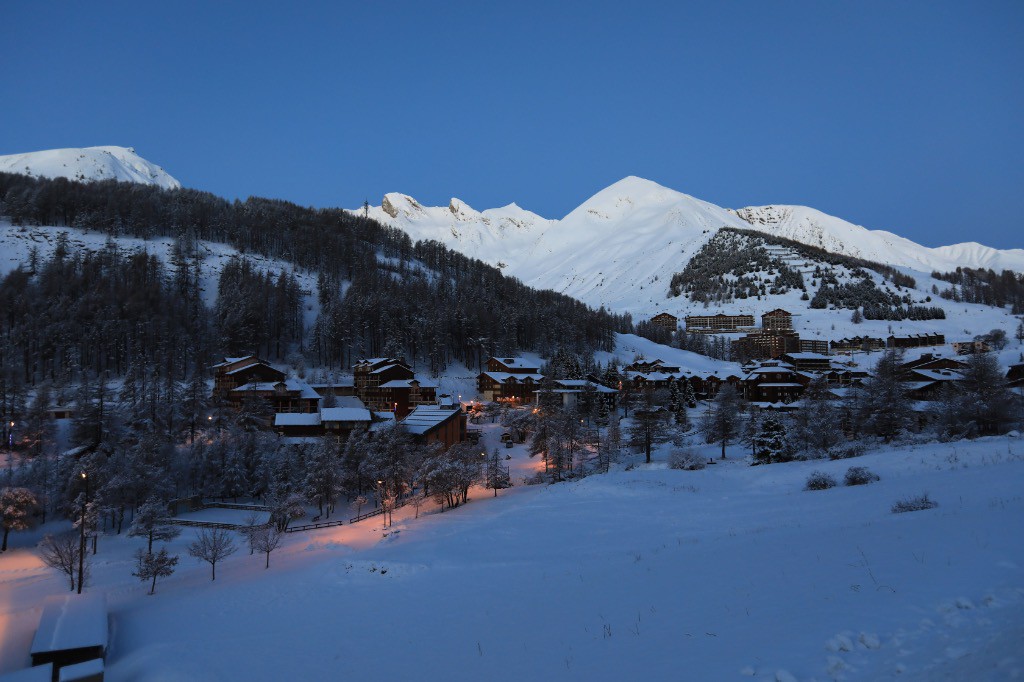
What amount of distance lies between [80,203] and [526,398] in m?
128

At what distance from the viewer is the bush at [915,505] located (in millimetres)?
19000

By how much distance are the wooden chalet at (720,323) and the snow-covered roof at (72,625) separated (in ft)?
581

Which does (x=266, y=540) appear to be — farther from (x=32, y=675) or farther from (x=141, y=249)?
(x=141, y=249)

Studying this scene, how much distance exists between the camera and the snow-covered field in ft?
32.0

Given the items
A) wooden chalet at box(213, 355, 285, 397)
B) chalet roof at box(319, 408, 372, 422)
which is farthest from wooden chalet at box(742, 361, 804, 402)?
wooden chalet at box(213, 355, 285, 397)

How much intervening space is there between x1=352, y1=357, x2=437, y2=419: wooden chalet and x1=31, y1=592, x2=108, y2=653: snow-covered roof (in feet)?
178

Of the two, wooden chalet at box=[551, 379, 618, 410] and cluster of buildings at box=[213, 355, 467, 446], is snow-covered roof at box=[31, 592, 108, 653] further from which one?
wooden chalet at box=[551, 379, 618, 410]

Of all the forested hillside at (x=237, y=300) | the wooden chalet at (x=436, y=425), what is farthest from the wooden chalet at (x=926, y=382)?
the forested hillside at (x=237, y=300)

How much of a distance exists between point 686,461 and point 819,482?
15.0 meters

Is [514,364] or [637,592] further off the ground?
[514,364]

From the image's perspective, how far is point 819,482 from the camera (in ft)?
99.7

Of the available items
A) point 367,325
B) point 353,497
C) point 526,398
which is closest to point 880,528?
point 353,497

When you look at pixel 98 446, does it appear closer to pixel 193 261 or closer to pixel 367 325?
pixel 367 325

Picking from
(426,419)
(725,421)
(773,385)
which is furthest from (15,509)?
(773,385)
